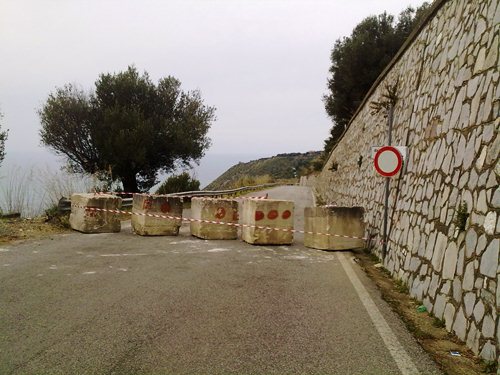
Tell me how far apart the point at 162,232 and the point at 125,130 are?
50.4 ft

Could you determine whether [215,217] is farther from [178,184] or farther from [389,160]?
[178,184]

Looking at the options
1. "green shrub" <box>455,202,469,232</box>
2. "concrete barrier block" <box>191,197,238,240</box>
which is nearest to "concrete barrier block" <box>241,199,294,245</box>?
"concrete barrier block" <box>191,197,238,240</box>

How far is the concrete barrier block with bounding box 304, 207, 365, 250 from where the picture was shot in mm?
10148

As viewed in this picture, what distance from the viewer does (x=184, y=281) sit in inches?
272

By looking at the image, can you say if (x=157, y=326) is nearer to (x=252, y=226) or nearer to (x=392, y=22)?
(x=252, y=226)

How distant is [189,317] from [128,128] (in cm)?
2250

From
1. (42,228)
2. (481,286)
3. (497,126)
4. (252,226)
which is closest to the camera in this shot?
(481,286)

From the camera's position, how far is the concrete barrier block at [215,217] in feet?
37.9

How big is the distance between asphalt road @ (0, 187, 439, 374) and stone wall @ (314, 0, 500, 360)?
2.25ft

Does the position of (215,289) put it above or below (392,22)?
below

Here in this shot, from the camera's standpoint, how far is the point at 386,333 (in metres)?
4.80

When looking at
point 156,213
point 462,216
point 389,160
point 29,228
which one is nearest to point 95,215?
point 156,213

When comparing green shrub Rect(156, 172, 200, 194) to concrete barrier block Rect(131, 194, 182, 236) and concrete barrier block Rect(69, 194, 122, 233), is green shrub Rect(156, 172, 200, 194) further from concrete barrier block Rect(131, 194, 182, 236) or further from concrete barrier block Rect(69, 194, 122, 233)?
concrete barrier block Rect(131, 194, 182, 236)

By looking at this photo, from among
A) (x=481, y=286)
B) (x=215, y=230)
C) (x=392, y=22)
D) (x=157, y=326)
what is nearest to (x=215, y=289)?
(x=157, y=326)
